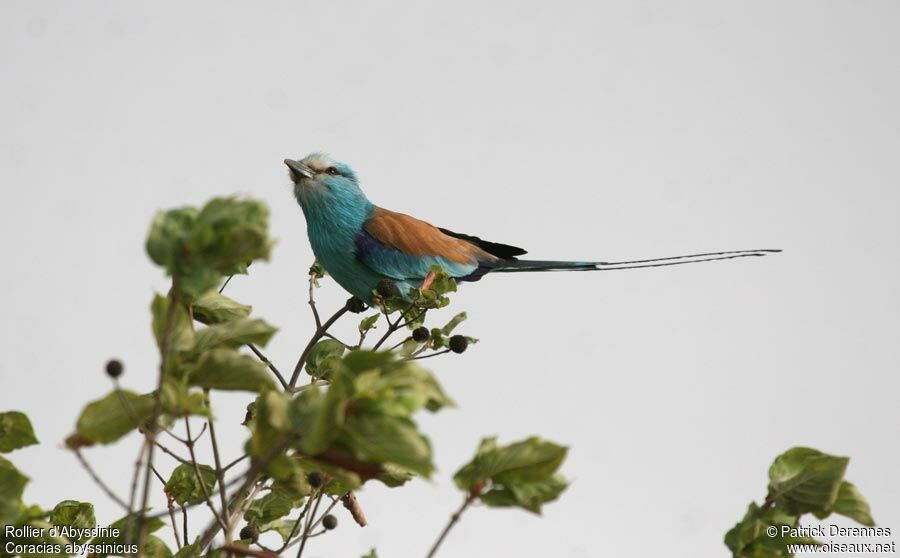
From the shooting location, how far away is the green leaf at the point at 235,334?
1533 mm

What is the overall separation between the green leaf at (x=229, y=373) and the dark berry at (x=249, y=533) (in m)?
1.02

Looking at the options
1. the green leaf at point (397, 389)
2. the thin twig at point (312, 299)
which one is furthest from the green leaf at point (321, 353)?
the green leaf at point (397, 389)

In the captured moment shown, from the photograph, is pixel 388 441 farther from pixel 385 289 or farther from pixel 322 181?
pixel 322 181

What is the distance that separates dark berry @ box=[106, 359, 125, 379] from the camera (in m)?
1.43

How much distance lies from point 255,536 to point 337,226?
178 centimetres

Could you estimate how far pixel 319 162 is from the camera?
4.16 metres

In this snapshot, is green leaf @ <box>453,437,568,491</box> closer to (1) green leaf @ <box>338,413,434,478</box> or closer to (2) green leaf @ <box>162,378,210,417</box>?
(1) green leaf @ <box>338,413,434,478</box>

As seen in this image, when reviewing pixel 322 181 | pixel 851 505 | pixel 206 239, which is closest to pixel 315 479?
pixel 206 239

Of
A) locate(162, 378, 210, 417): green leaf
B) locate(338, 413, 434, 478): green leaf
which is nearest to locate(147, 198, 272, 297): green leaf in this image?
locate(162, 378, 210, 417): green leaf

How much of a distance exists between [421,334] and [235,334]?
3.54 ft

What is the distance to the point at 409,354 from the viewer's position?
2.61 m

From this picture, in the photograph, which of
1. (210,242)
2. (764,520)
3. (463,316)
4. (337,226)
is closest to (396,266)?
(337,226)

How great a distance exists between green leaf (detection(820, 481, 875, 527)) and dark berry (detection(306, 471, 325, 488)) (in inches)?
40.9

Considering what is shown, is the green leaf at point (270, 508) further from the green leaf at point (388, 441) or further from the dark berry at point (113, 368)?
the green leaf at point (388, 441)
